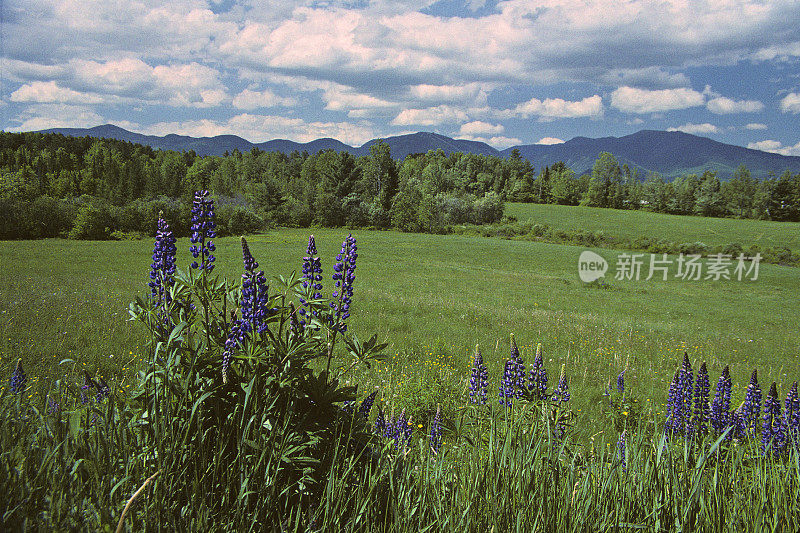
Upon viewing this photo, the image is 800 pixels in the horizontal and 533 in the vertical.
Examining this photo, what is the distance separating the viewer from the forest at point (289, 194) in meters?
52.4

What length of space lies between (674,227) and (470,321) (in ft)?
272

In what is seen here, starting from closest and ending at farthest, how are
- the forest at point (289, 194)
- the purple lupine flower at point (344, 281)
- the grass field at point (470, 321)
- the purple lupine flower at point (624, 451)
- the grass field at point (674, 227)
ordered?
the purple lupine flower at point (624, 451)
the purple lupine flower at point (344, 281)
the grass field at point (470, 321)
the forest at point (289, 194)
the grass field at point (674, 227)

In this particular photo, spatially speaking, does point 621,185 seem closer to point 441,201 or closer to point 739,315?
point 441,201

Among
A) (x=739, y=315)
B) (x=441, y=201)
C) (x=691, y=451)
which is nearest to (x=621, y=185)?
(x=441, y=201)

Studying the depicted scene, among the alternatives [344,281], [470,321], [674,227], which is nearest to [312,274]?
[344,281]

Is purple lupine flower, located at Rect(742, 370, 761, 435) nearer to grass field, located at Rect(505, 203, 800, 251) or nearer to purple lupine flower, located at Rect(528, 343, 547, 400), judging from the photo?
purple lupine flower, located at Rect(528, 343, 547, 400)

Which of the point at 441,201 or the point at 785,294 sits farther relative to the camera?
the point at 441,201

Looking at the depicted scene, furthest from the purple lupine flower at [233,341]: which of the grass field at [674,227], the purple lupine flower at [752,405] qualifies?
the grass field at [674,227]

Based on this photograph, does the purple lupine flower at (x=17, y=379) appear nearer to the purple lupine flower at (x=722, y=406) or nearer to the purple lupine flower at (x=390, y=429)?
the purple lupine flower at (x=390, y=429)

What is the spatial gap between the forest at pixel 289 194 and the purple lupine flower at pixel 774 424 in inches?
2331

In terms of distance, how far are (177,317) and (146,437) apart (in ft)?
3.04

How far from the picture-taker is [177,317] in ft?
9.59

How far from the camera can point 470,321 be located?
51.9 ft

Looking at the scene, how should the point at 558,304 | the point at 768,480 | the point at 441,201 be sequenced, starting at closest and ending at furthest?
the point at 768,480, the point at 558,304, the point at 441,201
